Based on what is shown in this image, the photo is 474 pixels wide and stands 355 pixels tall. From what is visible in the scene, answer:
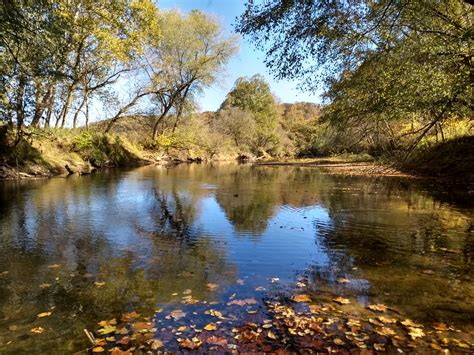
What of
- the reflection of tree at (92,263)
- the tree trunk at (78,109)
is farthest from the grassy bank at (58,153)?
the reflection of tree at (92,263)

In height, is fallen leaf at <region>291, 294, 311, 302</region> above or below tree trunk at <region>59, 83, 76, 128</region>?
below

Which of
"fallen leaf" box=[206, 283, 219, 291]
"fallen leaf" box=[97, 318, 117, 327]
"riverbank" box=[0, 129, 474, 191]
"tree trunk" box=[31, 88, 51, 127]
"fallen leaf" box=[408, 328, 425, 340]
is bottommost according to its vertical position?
"fallen leaf" box=[408, 328, 425, 340]

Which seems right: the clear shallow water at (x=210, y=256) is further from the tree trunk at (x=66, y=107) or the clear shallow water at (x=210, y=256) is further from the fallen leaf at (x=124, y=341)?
the tree trunk at (x=66, y=107)

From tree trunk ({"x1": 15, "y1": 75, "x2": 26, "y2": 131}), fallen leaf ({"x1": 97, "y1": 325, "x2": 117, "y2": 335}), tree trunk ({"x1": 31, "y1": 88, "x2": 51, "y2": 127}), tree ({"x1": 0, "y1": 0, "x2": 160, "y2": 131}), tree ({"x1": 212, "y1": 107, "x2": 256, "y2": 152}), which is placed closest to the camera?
fallen leaf ({"x1": 97, "y1": 325, "x2": 117, "y2": 335})

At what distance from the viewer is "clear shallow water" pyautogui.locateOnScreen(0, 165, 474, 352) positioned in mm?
5043

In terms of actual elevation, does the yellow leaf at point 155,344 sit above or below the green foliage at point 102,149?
below

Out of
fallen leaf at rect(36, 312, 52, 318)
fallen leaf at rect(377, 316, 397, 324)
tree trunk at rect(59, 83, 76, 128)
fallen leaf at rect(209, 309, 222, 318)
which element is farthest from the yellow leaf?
tree trunk at rect(59, 83, 76, 128)

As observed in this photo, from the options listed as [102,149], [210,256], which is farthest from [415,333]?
[102,149]

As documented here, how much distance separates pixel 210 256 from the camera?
7.38 meters

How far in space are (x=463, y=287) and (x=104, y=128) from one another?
3543 centimetres

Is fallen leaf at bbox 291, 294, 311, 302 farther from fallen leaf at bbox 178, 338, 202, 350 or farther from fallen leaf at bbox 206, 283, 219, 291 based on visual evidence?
fallen leaf at bbox 178, 338, 202, 350

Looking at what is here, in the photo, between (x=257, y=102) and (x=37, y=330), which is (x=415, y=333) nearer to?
(x=37, y=330)

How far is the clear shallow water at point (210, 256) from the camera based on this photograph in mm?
5043

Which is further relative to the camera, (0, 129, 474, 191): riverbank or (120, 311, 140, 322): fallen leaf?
(0, 129, 474, 191): riverbank
